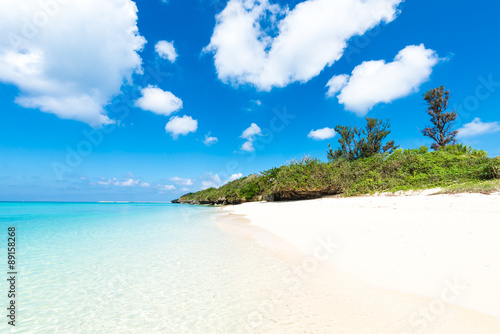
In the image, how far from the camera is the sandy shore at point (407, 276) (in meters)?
2.60

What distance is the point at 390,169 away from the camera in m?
19.1

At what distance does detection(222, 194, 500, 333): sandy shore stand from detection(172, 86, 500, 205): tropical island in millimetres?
7537

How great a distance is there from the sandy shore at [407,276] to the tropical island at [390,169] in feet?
24.7

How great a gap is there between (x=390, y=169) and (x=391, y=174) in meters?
0.82

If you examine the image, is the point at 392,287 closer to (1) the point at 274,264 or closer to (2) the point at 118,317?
(1) the point at 274,264

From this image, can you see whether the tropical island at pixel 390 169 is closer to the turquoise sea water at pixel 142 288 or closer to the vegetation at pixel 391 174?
the vegetation at pixel 391 174

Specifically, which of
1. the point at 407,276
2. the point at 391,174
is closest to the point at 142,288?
the point at 407,276

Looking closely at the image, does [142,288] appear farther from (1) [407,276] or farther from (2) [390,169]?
(2) [390,169]

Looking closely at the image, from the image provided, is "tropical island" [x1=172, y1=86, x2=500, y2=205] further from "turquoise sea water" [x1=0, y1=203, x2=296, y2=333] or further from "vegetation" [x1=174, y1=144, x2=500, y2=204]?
"turquoise sea water" [x1=0, y1=203, x2=296, y2=333]

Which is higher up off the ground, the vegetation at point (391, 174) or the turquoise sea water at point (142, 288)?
the vegetation at point (391, 174)

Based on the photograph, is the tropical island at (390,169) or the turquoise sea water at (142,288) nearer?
the turquoise sea water at (142,288)

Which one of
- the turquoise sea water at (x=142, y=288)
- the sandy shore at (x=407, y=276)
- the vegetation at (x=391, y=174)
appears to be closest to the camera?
the sandy shore at (x=407, y=276)

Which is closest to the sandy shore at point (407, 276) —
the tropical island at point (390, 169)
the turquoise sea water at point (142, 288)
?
the turquoise sea water at point (142, 288)

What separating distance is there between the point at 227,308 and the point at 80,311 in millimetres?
2404
